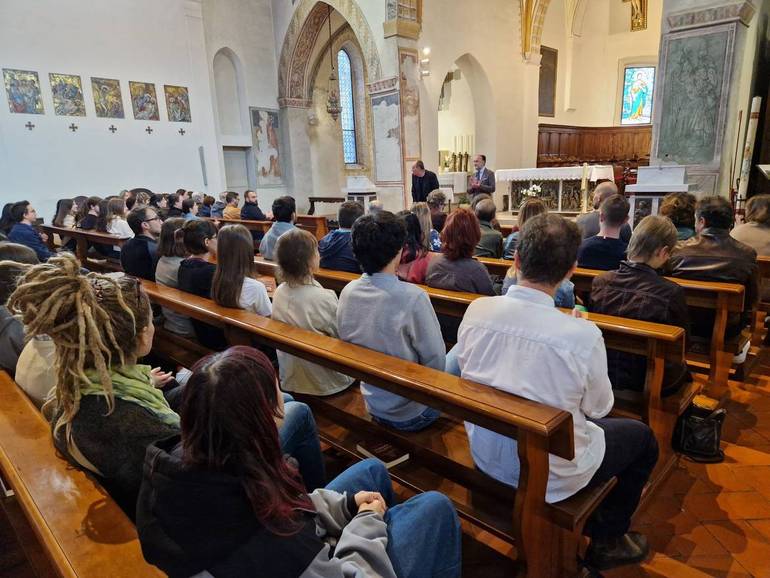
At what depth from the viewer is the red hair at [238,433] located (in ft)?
2.83

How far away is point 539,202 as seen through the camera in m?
3.56

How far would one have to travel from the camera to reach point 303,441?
1.73 m

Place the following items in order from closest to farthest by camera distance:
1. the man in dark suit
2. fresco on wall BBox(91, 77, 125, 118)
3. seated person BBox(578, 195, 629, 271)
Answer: seated person BBox(578, 195, 629, 271), the man in dark suit, fresco on wall BBox(91, 77, 125, 118)

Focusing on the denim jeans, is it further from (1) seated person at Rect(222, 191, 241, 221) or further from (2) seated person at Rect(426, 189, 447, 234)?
(1) seated person at Rect(222, 191, 241, 221)

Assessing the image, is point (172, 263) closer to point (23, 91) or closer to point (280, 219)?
point (280, 219)

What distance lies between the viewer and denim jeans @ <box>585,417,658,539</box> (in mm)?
1619

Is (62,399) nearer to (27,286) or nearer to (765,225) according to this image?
(27,286)

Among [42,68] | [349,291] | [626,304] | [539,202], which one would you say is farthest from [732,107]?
[42,68]

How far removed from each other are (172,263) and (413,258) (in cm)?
163

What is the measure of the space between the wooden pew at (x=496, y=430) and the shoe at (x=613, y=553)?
7 cm

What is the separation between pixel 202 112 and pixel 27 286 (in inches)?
473

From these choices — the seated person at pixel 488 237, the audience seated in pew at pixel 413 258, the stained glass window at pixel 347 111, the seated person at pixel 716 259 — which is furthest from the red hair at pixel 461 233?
the stained glass window at pixel 347 111

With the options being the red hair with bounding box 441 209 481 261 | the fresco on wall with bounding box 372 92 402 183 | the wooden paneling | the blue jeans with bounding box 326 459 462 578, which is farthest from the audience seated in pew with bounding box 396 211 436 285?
the wooden paneling

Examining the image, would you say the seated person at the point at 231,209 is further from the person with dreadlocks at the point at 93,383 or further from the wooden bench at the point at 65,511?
the person with dreadlocks at the point at 93,383
